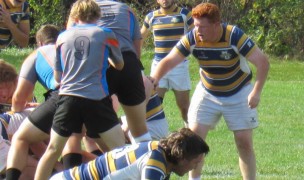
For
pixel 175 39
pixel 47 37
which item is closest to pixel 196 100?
pixel 47 37

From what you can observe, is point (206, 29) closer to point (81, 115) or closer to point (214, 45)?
point (214, 45)

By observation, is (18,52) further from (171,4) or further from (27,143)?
(27,143)

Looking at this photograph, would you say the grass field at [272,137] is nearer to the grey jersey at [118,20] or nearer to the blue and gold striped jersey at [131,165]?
the grey jersey at [118,20]

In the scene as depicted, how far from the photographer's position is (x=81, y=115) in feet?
23.0

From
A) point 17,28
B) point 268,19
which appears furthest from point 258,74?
point 268,19

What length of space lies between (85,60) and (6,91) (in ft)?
4.37

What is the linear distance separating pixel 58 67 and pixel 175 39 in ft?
17.9

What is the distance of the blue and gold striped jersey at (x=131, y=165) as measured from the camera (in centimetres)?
579

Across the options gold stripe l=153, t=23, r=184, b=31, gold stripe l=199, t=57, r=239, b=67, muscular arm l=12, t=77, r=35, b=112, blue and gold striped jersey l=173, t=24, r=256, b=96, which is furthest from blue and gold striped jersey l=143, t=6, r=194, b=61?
muscular arm l=12, t=77, r=35, b=112

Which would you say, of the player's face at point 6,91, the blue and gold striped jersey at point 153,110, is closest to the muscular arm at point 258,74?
the blue and gold striped jersey at point 153,110

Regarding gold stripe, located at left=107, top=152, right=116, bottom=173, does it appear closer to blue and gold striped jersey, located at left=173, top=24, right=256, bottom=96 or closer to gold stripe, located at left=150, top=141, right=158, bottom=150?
gold stripe, located at left=150, top=141, right=158, bottom=150

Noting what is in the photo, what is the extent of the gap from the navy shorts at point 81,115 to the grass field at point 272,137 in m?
1.93

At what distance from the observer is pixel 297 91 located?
1664 centimetres

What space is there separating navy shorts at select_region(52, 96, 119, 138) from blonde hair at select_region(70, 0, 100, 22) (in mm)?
645
